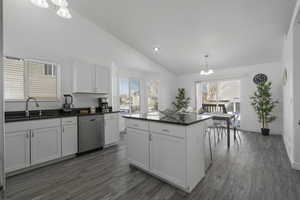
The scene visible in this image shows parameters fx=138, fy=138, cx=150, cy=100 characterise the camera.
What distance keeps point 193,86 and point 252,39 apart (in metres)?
2.96

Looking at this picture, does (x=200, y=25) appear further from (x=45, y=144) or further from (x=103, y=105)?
(x=45, y=144)

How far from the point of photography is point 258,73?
4738mm

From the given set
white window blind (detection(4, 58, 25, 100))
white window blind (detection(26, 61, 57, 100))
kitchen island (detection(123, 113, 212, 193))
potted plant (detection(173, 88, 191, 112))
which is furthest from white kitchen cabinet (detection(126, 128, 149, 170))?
potted plant (detection(173, 88, 191, 112))

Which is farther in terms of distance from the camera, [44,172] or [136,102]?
[136,102]

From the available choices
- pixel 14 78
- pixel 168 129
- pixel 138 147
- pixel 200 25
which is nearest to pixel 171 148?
pixel 168 129

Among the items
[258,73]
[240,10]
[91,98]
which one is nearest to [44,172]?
[91,98]

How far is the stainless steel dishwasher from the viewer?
306 cm

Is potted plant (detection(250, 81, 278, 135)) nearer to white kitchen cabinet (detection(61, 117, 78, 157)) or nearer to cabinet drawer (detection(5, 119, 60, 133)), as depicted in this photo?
white kitchen cabinet (detection(61, 117, 78, 157))

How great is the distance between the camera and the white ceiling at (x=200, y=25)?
2.71m

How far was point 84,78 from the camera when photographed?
11.2 feet

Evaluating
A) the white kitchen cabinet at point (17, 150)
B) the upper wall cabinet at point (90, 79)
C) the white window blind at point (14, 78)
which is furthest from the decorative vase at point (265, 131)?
the white window blind at point (14, 78)

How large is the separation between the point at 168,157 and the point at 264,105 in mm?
4157

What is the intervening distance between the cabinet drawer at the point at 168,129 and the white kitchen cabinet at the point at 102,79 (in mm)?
2207

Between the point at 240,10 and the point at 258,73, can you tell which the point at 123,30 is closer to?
the point at 240,10
